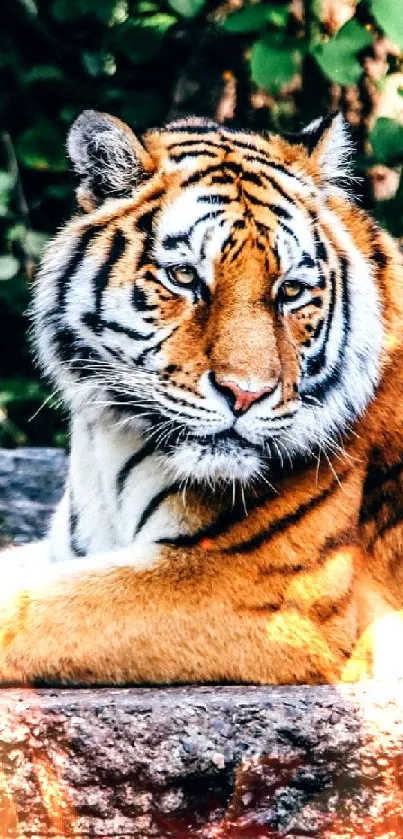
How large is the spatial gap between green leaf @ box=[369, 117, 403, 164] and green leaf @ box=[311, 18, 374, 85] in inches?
7.0

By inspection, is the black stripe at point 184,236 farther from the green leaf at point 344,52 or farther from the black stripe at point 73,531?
the green leaf at point 344,52

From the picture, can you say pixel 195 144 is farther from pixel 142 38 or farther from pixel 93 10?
pixel 142 38

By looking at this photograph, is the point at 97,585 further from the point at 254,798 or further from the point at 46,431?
the point at 46,431

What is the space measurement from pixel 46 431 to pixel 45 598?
122 inches

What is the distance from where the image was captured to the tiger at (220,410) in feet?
6.72

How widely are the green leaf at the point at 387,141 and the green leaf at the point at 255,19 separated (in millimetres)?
441

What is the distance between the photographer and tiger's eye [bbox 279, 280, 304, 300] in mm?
2178

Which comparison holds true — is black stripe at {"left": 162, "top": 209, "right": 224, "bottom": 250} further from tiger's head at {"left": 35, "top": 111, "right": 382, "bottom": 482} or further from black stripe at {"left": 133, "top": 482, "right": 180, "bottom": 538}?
black stripe at {"left": 133, "top": 482, "right": 180, "bottom": 538}

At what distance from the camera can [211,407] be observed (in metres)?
2.03

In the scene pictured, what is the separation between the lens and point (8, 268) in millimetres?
4637

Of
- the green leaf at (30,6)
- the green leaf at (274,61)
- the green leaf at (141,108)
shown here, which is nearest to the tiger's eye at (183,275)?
Answer: the green leaf at (274,61)

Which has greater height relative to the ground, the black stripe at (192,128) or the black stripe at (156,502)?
the black stripe at (192,128)

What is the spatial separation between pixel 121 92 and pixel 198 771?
11.0 feet

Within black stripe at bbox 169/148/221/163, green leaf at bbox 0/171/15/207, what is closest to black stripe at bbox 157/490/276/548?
black stripe at bbox 169/148/221/163
